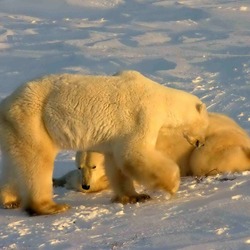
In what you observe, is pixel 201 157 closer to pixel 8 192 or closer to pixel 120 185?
pixel 120 185

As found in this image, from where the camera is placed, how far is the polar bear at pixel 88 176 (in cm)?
689

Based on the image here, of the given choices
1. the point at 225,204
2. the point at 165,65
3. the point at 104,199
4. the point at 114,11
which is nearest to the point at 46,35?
the point at 114,11

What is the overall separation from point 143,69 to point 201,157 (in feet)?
23.5

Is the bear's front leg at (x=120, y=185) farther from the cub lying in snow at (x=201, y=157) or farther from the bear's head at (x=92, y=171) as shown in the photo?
the cub lying in snow at (x=201, y=157)

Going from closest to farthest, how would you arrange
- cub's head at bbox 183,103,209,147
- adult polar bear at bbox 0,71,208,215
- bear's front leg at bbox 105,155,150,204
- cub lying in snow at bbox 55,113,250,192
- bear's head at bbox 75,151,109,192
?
adult polar bear at bbox 0,71,208,215 < bear's front leg at bbox 105,155,150,204 < cub's head at bbox 183,103,209,147 < bear's head at bbox 75,151,109,192 < cub lying in snow at bbox 55,113,250,192

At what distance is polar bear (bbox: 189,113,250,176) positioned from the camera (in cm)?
711

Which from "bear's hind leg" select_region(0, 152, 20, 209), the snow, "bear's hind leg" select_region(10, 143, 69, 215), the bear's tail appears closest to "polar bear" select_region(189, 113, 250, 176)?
the snow

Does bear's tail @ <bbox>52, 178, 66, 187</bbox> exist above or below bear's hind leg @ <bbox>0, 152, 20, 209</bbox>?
below

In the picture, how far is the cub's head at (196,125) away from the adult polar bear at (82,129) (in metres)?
0.32

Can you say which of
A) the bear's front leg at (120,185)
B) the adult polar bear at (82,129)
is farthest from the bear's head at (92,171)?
the adult polar bear at (82,129)

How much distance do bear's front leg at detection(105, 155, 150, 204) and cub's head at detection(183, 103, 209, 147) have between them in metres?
0.75

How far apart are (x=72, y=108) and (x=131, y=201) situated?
928 millimetres

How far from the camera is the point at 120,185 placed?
6.11 metres

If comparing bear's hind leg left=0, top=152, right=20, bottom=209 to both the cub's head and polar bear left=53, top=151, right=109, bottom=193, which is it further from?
the cub's head
